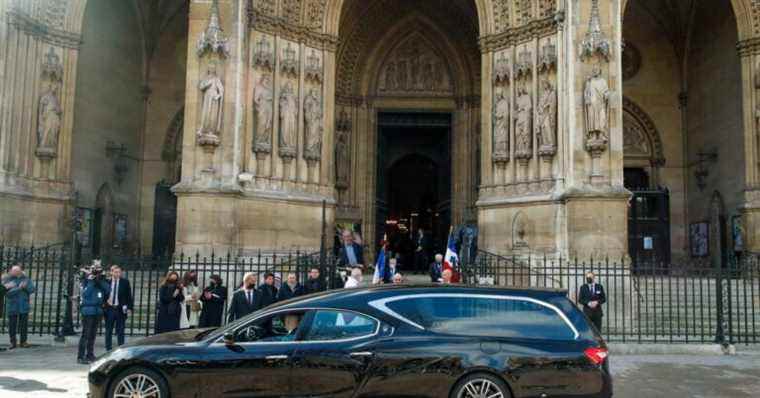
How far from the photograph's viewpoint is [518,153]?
17844 mm

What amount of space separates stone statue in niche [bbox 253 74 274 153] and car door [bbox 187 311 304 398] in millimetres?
11390

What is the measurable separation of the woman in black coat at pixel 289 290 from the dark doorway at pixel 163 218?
545 inches

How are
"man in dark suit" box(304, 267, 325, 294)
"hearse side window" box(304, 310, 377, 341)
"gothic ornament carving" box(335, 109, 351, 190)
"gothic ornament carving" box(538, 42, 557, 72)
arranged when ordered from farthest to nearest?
1. "gothic ornament carving" box(335, 109, 351, 190)
2. "gothic ornament carving" box(538, 42, 557, 72)
3. "man in dark suit" box(304, 267, 325, 294)
4. "hearse side window" box(304, 310, 377, 341)

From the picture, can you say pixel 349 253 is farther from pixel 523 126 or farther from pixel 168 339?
pixel 168 339

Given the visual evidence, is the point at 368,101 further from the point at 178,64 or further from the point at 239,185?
the point at 239,185

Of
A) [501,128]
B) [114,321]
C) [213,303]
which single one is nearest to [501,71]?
[501,128]

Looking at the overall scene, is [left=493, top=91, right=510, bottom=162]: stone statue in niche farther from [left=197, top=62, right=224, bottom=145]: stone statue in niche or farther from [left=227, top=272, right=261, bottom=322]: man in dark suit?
[left=227, top=272, right=261, bottom=322]: man in dark suit

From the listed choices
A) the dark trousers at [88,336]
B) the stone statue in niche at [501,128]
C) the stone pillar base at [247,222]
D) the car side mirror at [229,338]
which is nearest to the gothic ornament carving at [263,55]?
the stone pillar base at [247,222]

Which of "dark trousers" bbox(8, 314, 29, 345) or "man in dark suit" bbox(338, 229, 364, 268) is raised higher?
"man in dark suit" bbox(338, 229, 364, 268)

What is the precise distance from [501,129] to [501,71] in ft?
5.41

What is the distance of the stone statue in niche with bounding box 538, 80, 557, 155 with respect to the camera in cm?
1712

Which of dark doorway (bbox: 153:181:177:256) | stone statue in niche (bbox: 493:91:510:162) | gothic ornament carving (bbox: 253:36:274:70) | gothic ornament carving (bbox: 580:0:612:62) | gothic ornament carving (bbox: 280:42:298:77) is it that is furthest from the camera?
dark doorway (bbox: 153:181:177:256)

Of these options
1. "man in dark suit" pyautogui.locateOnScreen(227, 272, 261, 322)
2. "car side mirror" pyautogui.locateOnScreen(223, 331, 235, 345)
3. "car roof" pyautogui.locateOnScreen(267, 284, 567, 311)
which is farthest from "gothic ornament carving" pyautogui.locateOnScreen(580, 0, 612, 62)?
"car side mirror" pyautogui.locateOnScreen(223, 331, 235, 345)

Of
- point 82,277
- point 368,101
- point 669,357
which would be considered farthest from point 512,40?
point 82,277
